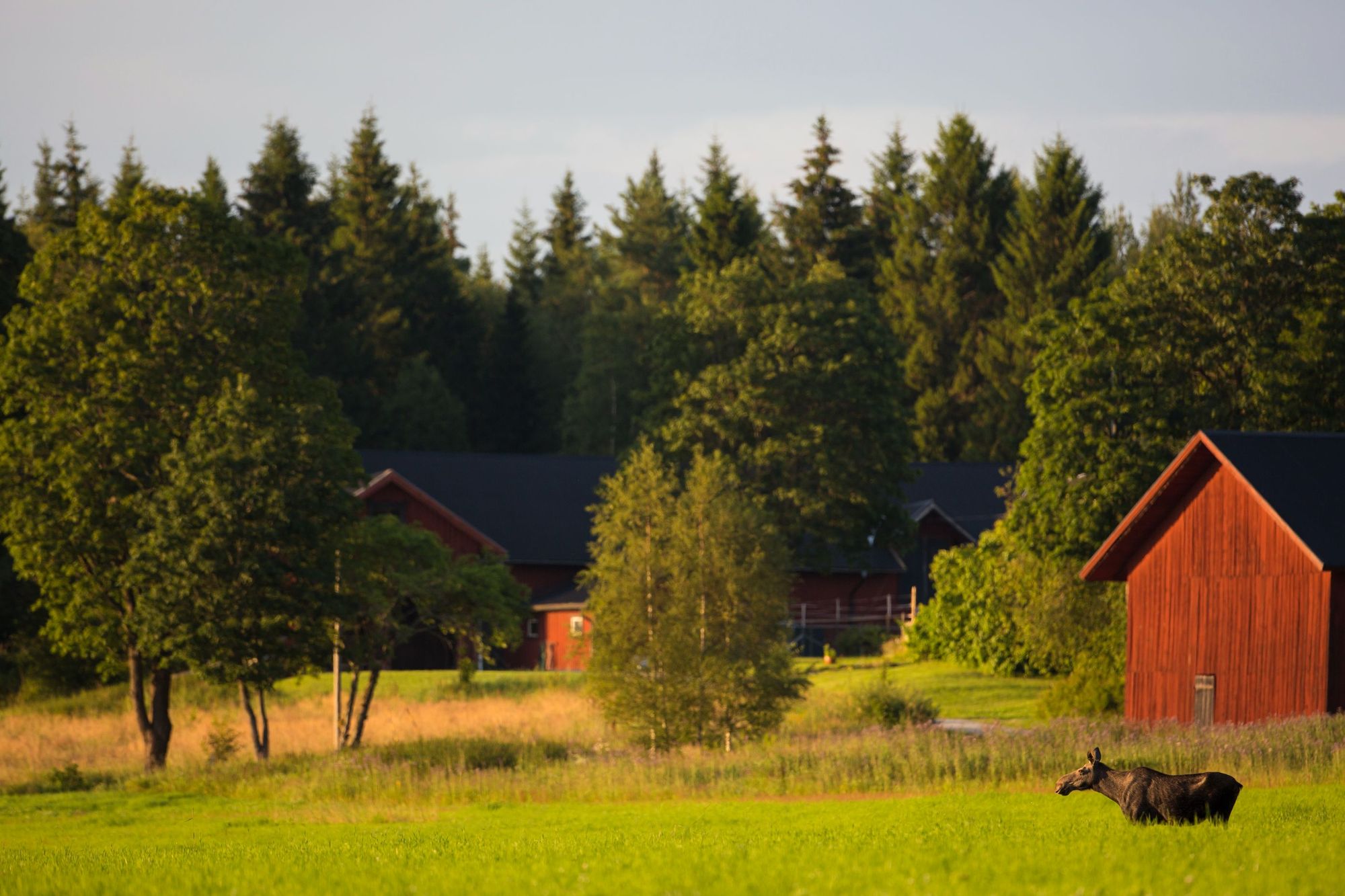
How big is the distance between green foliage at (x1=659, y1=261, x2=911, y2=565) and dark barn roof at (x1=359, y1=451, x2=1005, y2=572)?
2.38 metres

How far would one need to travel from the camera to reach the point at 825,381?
216 feet

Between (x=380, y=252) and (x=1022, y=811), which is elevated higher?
(x=380, y=252)

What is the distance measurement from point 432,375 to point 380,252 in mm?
9583

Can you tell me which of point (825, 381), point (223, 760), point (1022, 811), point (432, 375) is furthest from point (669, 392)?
point (1022, 811)

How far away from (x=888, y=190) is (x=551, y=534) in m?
44.7

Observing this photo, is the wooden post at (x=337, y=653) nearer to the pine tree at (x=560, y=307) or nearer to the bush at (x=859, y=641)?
the bush at (x=859, y=641)

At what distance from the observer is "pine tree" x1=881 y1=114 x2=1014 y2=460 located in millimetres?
92688

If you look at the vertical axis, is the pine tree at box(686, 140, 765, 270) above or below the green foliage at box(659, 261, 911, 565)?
above

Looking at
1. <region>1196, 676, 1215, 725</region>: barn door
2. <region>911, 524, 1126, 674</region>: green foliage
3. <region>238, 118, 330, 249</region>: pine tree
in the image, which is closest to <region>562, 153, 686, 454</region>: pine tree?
<region>238, 118, 330, 249</region>: pine tree

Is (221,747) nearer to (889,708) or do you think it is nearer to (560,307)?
(889,708)

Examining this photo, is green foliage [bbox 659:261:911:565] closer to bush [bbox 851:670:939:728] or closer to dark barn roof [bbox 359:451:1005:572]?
dark barn roof [bbox 359:451:1005:572]

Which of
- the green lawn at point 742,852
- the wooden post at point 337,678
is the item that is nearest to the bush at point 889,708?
the wooden post at point 337,678

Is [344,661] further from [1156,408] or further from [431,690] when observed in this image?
[1156,408]

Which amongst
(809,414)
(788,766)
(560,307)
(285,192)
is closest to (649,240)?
(560,307)
